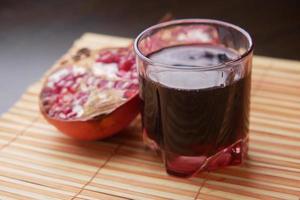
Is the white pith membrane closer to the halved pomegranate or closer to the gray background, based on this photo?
the halved pomegranate

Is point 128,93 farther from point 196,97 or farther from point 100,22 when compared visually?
point 100,22

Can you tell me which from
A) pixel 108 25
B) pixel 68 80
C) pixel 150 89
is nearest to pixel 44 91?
pixel 68 80

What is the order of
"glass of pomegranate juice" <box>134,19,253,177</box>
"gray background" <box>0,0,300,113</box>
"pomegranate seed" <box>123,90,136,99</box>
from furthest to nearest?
"gray background" <box>0,0,300,113</box> → "pomegranate seed" <box>123,90,136,99</box> → "glass of pomegranate juice" <box>134,19,253,177</box>

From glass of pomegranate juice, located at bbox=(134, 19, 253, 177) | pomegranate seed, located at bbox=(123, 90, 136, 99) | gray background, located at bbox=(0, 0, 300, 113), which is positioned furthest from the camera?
gray background, located at bbox=(0, 0, 300, 113)

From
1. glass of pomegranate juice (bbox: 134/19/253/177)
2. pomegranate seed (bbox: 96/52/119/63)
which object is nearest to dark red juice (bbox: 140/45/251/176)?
glass of pomegranate juice (bbox: 134/19/253/177)

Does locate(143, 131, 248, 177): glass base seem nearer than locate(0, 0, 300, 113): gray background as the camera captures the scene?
Yes

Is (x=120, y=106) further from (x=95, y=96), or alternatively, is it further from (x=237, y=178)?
(x=237, y=178)

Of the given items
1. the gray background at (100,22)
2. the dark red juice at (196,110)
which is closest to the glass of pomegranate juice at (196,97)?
the dark red juice at (196,110)

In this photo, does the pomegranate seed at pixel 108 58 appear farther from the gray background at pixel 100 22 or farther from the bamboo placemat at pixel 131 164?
the gray background at pixel 100 22

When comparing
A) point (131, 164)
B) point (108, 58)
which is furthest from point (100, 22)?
point (131, 164)

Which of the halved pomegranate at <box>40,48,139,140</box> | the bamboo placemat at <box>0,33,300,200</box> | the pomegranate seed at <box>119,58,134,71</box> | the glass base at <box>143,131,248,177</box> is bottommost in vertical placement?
the bamboo placemat at <box>0,33,300,200</box>
